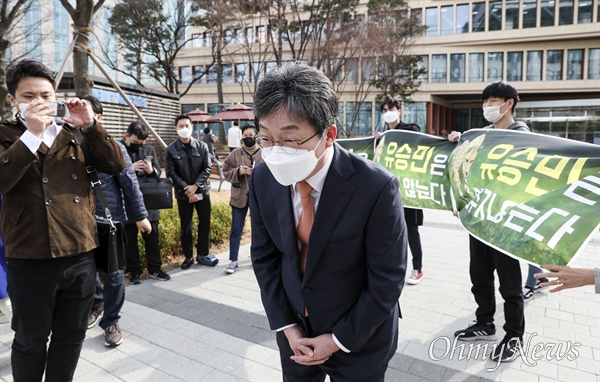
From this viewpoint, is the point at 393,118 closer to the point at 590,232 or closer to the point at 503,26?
the point at 590,232

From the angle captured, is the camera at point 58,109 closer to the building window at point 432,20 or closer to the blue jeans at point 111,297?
the blue jeans at point 111,297

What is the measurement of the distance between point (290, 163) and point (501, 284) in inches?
92.9

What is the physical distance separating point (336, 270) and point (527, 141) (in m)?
2.10

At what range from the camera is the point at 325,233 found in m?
1.72

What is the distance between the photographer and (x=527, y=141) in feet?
10.0

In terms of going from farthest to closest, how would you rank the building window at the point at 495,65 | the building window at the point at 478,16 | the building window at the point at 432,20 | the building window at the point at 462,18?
the building window at the point at 432,20 → the building window at the point at 462,18 → the building window at the point at 495,65 → the building window at the point at 478,16

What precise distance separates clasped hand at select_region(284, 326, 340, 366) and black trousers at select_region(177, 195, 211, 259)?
4.20m

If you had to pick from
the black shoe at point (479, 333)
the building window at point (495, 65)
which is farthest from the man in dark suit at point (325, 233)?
the building window at point (495, 65)

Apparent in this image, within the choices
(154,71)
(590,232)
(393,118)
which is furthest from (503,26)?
(590,232)

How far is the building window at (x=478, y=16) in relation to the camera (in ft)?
120

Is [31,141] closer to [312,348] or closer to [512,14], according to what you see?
[312,348]

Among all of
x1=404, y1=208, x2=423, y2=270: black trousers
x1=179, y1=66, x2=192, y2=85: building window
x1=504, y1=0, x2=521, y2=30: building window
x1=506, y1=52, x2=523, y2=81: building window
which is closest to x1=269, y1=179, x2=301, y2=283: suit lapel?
x1=404, y1=208, x2=423, y2=270: black trousers

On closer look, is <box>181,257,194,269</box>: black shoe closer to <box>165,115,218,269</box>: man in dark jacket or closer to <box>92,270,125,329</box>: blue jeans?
<box>165,115,218,269</box>: man in dark jacket

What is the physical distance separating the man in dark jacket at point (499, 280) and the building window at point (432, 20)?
38020 mm
